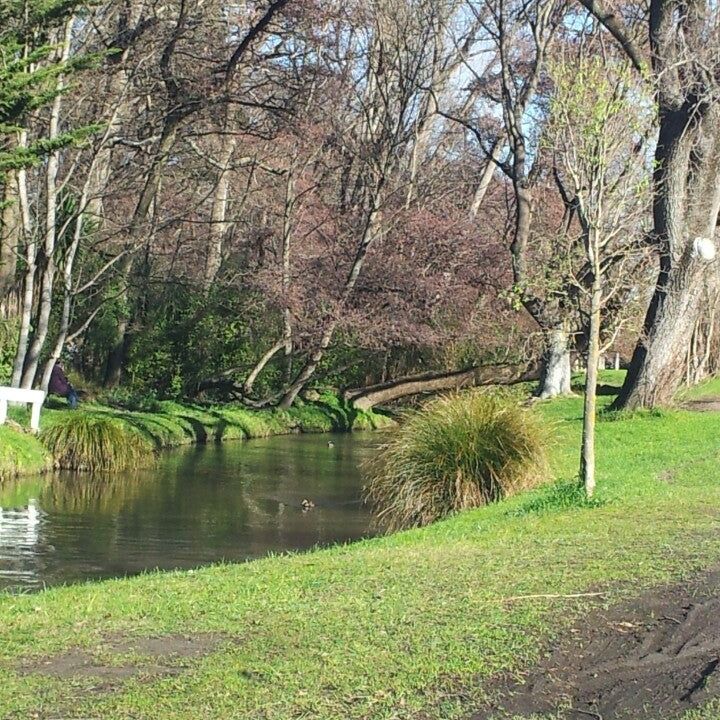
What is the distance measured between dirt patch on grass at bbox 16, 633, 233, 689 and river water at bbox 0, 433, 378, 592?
13.7ft

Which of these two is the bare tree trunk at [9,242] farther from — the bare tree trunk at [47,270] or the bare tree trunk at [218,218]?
the bare tree trunk at [218,218]

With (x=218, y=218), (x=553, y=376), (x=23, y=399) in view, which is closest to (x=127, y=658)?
(x=23, y=399)

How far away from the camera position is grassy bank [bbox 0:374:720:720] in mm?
4902

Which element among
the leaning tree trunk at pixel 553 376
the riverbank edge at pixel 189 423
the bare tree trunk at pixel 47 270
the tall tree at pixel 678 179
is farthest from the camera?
the leaning tree trunk at pixel 553 376

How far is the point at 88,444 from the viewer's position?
1869cm

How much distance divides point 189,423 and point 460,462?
40.5 ft

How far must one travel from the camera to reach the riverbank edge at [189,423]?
1752 cm

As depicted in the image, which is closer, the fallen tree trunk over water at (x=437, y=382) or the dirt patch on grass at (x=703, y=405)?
the dirt patch on grass at (x=703, y=405)

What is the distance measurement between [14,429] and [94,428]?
4.83 feet

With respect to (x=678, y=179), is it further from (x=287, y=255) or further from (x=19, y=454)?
(x=19, y=454)

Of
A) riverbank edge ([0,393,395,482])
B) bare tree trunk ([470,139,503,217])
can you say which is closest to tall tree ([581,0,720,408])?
riverbank edge ([0,393,395,482])

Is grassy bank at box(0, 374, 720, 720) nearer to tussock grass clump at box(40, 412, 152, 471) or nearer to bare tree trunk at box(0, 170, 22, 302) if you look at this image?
tussock grass clump at box(40, 412, 152, 471)

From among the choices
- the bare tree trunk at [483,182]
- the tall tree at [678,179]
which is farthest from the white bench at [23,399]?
the bare tree trunk at [483,182]

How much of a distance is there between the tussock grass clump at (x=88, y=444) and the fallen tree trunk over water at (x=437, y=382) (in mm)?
12247
